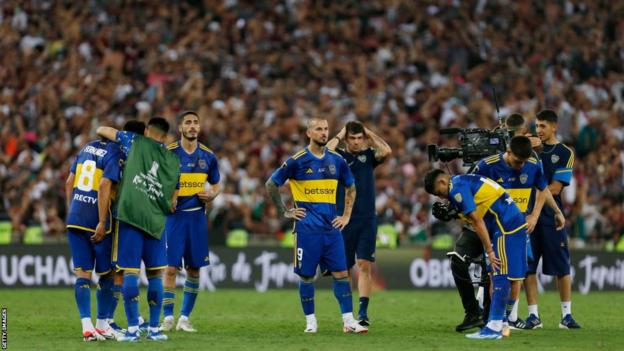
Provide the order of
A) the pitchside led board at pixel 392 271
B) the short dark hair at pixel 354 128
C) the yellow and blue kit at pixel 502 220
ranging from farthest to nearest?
the pitchside led board at pixel 392 271 → the short dark hair at pixel 354 128 → the yellow and blue kit at pixel 502 220

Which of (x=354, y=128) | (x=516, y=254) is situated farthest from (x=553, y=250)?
(x=354, y=128)

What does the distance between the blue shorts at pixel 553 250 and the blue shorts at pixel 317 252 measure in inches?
113

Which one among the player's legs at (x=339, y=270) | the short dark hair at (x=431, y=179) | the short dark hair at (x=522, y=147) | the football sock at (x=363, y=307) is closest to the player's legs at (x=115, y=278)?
the player's legs at (x=339, y=270)

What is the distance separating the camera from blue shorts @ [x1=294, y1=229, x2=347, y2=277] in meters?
14.9

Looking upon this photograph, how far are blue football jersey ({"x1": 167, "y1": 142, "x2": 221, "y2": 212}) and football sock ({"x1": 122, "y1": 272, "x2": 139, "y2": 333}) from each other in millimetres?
1788

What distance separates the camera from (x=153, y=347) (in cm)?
1324

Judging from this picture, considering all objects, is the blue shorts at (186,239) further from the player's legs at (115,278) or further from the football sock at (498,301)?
the football sock at (498,301)

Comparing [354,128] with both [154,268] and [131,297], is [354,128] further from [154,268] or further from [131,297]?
[131,297]

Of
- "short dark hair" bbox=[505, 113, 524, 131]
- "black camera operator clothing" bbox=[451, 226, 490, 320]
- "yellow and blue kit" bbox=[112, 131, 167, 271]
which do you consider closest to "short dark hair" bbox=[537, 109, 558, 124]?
"short dark hair" bbox=[505, 113, 524, 131]

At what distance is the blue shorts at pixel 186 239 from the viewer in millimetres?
15391

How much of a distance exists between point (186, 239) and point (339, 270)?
1.91 meters

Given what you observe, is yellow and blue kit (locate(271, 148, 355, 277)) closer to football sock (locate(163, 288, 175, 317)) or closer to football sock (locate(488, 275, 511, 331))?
football sock (locate(163, 288, 175, 317))

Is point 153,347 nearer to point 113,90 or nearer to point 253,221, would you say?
point 253,221

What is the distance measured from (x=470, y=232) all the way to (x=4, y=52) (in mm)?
16299
